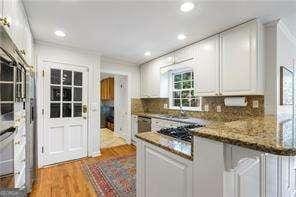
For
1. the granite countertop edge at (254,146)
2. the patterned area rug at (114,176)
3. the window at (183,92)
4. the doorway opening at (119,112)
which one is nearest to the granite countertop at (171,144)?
the granite countertop edge at (254,146)

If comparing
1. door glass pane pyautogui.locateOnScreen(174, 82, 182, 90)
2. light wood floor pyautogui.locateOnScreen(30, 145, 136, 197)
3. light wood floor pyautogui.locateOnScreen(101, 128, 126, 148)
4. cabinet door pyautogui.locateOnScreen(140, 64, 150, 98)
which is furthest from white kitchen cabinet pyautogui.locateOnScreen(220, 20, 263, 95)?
light wood floor pyautogui.locateOnScreen(101, 128, 126, 148)

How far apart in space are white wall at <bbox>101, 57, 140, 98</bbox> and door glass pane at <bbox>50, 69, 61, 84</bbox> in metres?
1.10

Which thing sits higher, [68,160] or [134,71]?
[134,71]

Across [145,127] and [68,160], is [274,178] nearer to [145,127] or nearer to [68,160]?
[145,127]

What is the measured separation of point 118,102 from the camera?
5.62 meters

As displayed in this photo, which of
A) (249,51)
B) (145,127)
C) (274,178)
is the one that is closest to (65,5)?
(249,51)

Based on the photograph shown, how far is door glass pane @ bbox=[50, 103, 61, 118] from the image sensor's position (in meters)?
3.45

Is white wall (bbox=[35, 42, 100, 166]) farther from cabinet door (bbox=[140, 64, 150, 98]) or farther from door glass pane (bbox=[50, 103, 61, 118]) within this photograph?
cabinet door (bbox=[140, 64, 150, 98])

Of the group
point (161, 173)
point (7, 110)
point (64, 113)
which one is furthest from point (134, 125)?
point (7, 110)

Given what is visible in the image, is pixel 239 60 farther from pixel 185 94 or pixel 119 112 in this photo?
pixel 119 112

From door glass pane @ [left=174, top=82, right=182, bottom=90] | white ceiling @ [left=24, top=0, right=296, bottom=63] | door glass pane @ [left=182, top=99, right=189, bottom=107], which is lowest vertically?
door glass pane @ [left=182, top=99, right=189, bottom=107]

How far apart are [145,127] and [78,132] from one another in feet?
4.89

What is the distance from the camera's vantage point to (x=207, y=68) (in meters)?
3.02

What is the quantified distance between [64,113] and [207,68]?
2.83 metres
